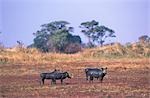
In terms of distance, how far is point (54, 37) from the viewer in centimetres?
5681

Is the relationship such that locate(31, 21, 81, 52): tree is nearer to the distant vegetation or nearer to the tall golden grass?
the distant vegetation

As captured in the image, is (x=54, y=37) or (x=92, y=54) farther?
(x=54, y=37)

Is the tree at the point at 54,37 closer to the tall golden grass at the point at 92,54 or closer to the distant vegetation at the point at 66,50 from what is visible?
the distant vegetation at the point at 66,50

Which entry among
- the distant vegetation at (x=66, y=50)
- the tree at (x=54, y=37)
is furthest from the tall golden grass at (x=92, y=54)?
the tree at (x=54, y=37)

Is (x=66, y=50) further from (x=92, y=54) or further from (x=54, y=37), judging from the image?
(x=92, y=54)

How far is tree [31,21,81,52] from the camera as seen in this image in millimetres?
54344

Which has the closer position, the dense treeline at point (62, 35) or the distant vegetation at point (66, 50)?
the distant vegetation at point (66, 50)

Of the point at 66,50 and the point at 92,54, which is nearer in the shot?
the point at 92,54

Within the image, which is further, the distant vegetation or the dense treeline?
the dense treeline

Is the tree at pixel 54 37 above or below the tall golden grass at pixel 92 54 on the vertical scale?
above

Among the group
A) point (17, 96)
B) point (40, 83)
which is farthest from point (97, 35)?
point (17, 96)

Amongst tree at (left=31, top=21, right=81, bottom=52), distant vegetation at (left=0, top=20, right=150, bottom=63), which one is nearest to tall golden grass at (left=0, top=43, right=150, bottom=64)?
distant vegetation at (left=0, top=20, right=150, bottom=63)

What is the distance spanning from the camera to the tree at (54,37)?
5434 cm

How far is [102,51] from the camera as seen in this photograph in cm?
4016
